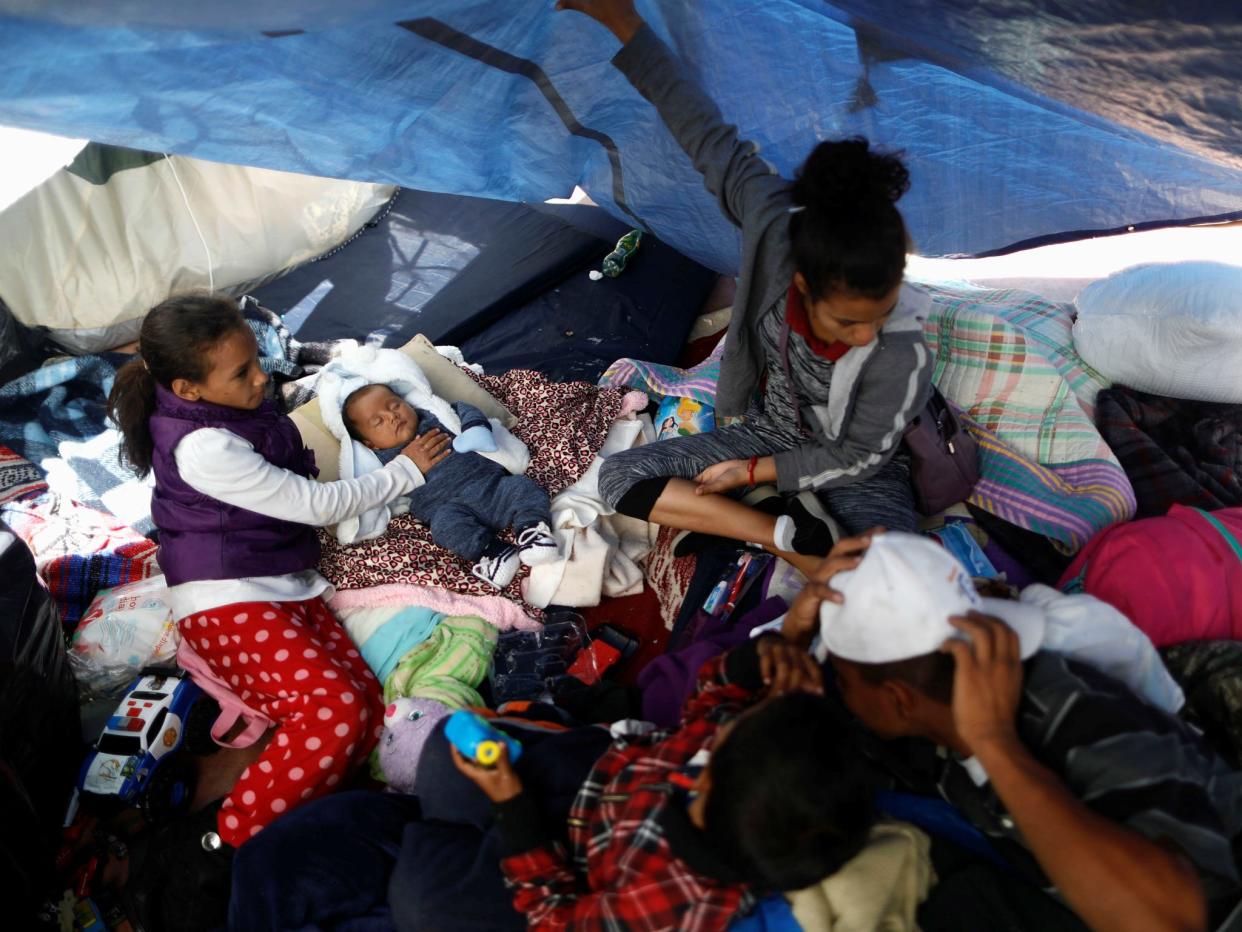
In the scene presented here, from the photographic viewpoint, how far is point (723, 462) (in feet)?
7.30

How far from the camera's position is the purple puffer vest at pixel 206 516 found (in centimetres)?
201

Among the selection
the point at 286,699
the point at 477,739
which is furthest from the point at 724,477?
the point at 286,699

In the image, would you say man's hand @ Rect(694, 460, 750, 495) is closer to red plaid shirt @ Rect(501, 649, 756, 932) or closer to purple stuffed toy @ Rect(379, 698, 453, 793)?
red plaid shirt @ Rect(501, 649, 756, 932)

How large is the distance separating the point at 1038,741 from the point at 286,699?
5.14 feet

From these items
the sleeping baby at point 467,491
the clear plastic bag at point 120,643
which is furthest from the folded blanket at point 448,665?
the clear plastic bag at point 120,643

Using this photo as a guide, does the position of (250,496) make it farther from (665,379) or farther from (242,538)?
(665,379)

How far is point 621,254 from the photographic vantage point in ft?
10.5

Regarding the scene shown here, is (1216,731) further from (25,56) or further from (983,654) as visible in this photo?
(25,56)

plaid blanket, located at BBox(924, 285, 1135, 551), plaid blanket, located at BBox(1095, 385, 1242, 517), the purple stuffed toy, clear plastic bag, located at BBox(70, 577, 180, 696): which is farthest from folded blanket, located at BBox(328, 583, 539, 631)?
plaid blanket, located at BBox(1095, 385, 1242, 517)

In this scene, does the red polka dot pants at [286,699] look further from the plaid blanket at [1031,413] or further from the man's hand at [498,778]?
the plaid blanket at [1031,413]

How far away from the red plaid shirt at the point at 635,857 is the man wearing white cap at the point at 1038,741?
0.90 ft

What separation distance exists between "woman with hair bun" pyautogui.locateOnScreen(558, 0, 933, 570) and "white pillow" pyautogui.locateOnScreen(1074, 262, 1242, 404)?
73 centimetres

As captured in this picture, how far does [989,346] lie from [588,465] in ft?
3.75

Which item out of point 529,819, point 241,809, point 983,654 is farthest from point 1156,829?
point 241,809
